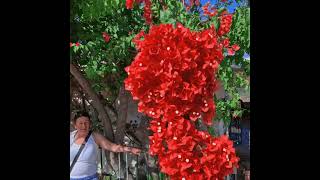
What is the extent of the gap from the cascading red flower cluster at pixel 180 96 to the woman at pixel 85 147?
42 cm

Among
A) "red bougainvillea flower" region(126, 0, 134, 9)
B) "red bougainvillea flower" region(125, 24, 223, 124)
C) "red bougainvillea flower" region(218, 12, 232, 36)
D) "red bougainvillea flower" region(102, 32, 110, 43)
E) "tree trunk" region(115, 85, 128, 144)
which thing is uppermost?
"red bougainvillea flower" region(126, 0, 134, 9)

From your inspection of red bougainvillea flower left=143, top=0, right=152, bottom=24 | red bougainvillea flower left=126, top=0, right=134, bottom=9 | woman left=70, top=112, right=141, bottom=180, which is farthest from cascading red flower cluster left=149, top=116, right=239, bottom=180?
red bougainvillea flower left=126, top=0, right=134, bottom=9

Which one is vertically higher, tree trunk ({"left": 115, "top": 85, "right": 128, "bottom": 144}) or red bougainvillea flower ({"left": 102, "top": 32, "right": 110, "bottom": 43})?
red bougainvillea flower ({"left": 102, "top": 32, "right": 110, "bottom": 43})

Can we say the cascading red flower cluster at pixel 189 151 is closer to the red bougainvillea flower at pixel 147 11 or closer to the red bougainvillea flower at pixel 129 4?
the red bougainvillea flower at pixel 147 11

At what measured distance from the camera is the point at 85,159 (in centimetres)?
287

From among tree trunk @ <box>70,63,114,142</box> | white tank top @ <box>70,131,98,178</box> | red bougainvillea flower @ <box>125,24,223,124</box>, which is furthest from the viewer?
tree trunk @ <box>70,63,114,142</box>

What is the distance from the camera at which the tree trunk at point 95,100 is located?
3009 mm

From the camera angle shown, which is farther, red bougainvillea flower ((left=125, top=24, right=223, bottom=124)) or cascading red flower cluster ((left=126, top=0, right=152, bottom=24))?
cascading red flower cluster ((left=126, top=0, right=152, bottom=24))

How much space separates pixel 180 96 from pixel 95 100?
824mm

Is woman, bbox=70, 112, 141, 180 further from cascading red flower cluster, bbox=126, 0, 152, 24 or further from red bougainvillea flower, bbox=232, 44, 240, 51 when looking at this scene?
red bougainvillea flower, bbox=232, 44, 240, 51

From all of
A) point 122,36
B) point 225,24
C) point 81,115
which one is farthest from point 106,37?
point 225,24

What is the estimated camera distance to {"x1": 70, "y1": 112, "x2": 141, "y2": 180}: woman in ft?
9.19
